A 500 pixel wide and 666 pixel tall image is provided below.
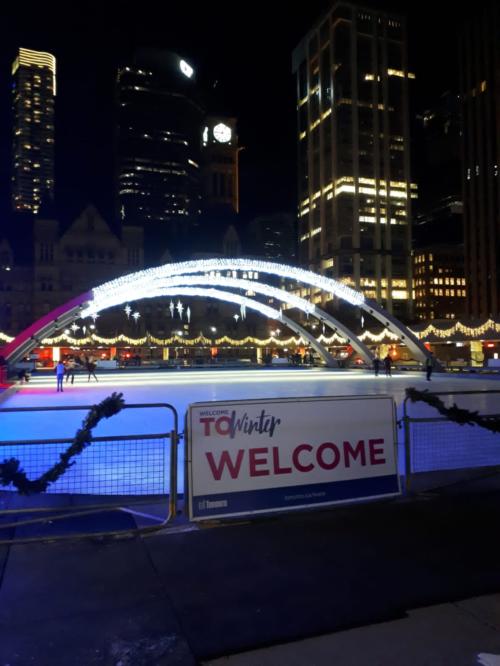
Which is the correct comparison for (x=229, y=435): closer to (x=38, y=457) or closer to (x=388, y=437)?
(x=388, y=437)

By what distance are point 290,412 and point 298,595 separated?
7.02 feet

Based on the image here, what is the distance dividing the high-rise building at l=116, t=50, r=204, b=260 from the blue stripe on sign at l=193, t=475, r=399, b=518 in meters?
179

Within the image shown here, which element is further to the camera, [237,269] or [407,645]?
[237,269]

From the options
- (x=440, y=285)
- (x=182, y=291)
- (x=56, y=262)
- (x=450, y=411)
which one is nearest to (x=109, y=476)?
(x=450, y=411)

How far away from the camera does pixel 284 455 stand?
566 centimetres

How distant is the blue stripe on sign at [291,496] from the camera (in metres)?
5.38

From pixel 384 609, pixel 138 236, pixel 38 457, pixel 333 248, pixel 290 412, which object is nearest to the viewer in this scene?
pixel 384 609

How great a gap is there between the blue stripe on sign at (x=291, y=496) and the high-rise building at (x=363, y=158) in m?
134

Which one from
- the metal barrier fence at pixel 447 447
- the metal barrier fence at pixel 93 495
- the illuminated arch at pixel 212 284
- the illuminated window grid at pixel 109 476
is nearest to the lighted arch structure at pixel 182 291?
the illuminated arch at pixel 212 284

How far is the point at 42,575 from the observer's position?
4.20 m

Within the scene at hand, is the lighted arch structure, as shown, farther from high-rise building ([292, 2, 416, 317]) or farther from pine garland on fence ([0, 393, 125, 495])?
high-rise building ([292, 2, 416, 317])

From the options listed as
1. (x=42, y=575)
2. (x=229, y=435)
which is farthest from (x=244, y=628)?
(x=229, y=435)

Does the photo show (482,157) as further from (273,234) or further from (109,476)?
(109,476)

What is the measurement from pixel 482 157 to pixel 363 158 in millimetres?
38513
